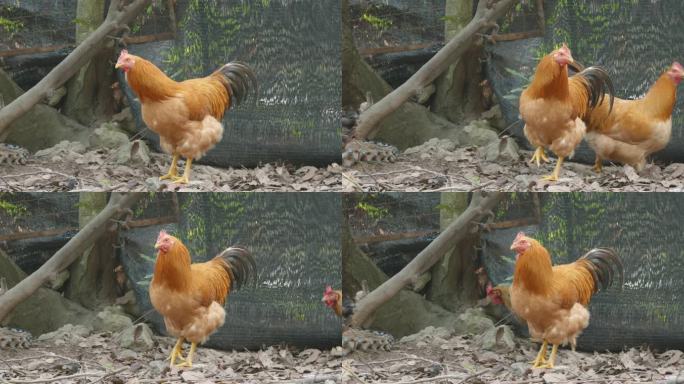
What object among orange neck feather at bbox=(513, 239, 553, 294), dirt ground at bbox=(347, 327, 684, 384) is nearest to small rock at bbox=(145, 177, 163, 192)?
dirt ground at bbox=(347, 327, 684, 384)

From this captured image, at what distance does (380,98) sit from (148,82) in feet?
4.08

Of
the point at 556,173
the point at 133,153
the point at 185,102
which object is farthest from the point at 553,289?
the point at 133,153

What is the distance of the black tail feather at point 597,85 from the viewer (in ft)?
16.7

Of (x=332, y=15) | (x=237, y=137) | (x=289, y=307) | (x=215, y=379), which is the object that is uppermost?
(x=332, y=15)

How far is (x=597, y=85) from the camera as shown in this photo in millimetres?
5121

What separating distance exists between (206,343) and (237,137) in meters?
1.12

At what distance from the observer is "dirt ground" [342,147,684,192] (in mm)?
5262

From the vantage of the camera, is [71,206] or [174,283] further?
[71,206]

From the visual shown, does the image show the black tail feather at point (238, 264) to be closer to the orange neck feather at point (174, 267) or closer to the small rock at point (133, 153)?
the orange neck feather at point (174, 267)

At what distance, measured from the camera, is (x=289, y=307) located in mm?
5410

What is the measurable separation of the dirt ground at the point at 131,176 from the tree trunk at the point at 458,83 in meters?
0.67

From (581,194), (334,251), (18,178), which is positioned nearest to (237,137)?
(334,251)

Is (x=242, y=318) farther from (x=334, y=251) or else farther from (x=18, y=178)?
(x=18, y=178)

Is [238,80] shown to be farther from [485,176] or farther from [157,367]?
[157,367]
